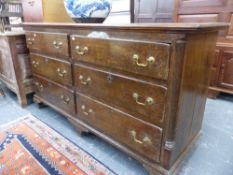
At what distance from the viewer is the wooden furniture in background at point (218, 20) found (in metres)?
1.78

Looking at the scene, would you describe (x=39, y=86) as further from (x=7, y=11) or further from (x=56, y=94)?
(x=7, y=11)

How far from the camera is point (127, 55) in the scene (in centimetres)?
87

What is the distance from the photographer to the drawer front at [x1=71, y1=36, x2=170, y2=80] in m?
0.76

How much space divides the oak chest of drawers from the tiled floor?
0.41ft

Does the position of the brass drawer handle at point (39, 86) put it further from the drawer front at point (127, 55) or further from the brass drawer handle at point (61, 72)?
the drawer front at point (127, 55)

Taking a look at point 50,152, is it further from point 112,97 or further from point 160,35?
point 160,35

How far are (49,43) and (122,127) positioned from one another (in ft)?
2.72

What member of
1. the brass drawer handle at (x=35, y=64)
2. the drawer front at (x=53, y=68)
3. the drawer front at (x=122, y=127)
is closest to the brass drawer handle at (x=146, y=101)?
the drawer front at (x=122, y=127)

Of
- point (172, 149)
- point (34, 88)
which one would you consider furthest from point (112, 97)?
point (34, 88)

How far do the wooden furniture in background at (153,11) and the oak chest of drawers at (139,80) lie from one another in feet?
6.25

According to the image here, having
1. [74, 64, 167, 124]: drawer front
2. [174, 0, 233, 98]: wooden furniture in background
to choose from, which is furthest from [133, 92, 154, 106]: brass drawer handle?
[174, 0, 233, 98]: wooden furniture in background

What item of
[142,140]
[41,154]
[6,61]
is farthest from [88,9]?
[6,61]

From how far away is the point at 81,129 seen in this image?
1.36m

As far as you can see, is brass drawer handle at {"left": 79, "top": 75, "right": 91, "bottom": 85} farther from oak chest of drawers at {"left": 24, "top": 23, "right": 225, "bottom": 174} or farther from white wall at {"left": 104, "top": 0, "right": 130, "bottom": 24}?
white wall at {"left": 104, "top": 0, "right": 130, "bottom": 24}
